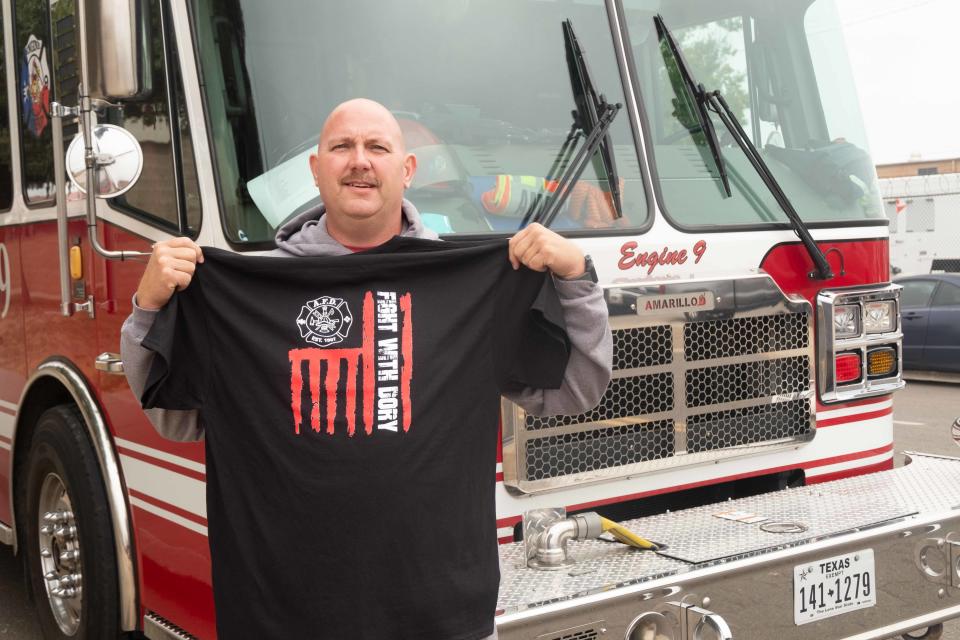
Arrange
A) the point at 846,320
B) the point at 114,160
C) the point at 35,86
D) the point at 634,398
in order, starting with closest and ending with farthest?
the point at 114,160
the point at 634,398
the point at 846,320
the point at 35,86

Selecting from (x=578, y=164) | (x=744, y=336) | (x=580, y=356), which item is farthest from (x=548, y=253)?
(x=744, y=336)

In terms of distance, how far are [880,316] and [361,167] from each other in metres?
2.51

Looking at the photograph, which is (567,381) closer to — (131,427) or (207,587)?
(207,587)

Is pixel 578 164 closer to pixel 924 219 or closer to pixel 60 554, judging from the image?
pixel 60 554

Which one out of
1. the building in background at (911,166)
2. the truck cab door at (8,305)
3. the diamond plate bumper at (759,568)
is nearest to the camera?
the diamond plate bumper at (759,568)

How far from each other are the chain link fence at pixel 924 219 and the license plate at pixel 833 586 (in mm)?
19159

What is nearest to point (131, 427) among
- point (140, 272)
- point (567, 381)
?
point (140, 272)

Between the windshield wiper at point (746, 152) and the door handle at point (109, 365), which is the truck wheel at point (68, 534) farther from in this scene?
the windshield wiper at point (746, 152)

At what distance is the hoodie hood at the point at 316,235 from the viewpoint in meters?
2.46

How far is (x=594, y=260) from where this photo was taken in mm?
3490

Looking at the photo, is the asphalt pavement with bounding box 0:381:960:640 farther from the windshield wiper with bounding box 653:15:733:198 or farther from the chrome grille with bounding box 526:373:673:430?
the windshield wiper with bounding box 653:15:733:198

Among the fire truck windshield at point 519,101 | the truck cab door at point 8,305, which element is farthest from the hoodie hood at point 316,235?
the truck cab door at point 8,305

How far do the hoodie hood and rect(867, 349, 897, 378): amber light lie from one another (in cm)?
223

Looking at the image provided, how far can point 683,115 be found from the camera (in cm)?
394
